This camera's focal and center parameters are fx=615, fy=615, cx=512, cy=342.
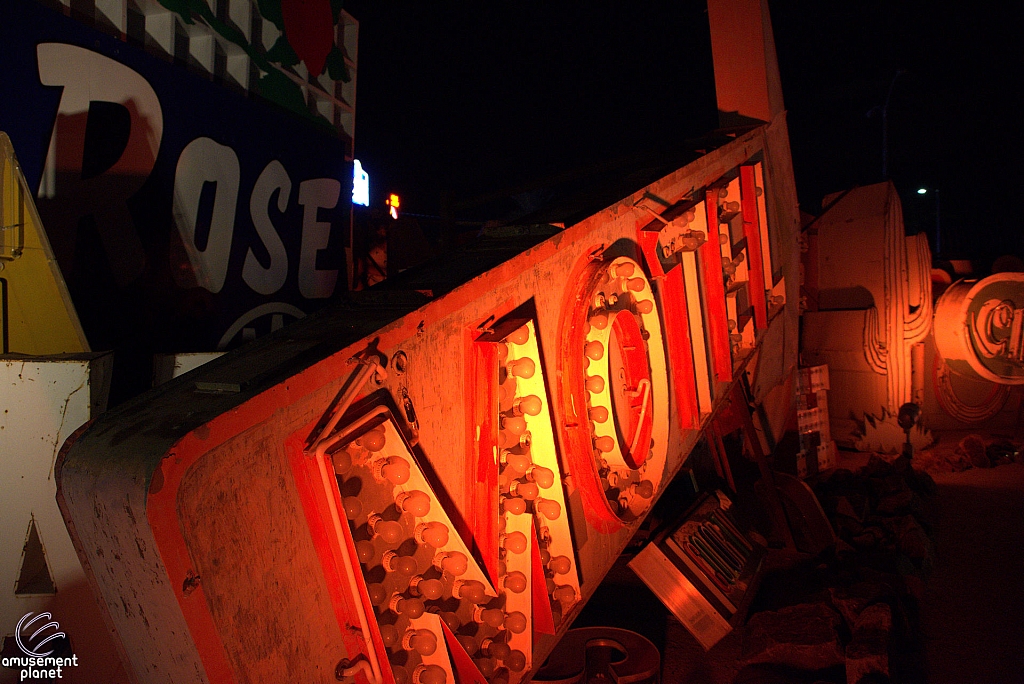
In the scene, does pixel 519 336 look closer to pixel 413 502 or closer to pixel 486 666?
pixel 413 502

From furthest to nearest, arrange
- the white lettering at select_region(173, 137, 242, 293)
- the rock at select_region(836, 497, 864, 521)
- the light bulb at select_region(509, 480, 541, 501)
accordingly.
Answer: the rock at select_region(836, 497, 864, 521)
the white lettering at select_region(173, 137, 242, 293)
the light bulb at select_region(509, 480, 541, 501)

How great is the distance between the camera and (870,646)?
441cm

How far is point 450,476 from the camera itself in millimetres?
2541

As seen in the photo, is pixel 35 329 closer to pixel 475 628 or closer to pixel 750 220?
pixel 475 628

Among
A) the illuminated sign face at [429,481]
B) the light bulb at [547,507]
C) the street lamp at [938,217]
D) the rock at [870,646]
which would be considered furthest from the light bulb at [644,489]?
the street lamp at [938,217]

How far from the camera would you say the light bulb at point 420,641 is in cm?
224

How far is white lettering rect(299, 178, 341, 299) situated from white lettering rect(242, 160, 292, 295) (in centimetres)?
29

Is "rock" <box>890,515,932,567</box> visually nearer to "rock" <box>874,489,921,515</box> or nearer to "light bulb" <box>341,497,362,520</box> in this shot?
"rock" <box>874,489,921,515</box>

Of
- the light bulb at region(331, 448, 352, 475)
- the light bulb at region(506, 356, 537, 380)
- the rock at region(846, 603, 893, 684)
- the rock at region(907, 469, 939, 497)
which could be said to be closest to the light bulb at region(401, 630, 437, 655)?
the light bulb at region(331, 448, 352, 475)

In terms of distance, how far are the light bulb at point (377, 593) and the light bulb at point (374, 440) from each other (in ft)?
1.56

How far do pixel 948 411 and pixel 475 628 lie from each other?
11563mm

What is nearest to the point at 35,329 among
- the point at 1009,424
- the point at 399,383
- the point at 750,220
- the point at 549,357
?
the point at 399,383

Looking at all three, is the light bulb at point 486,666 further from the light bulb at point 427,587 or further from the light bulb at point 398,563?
the light bulb at point 398,563

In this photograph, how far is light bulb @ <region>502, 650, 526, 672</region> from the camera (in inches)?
108
